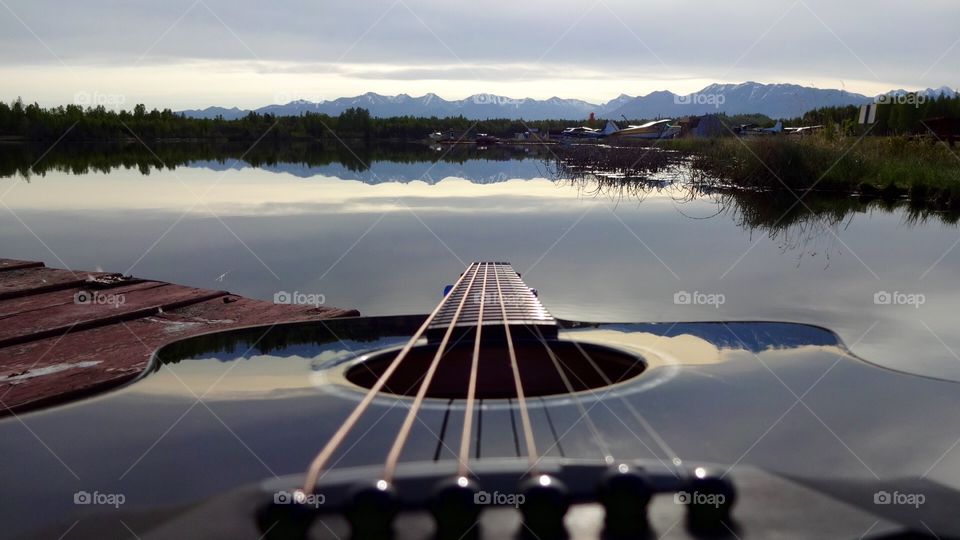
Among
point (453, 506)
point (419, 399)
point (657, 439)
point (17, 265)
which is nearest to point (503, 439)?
point (419, 399)

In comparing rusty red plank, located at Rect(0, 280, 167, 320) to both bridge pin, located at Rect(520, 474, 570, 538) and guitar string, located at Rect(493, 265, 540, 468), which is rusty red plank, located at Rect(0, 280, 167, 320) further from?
bridge pin, located at Rect(520, 474, 570, 538)

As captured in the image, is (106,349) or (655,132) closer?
(106,349)

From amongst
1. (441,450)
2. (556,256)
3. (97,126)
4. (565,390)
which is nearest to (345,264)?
(556,256)

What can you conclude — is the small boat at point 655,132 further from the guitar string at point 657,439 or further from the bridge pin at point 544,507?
the bridge pin at point 544,507

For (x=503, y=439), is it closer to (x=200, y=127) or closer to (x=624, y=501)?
(x=624, y=501)

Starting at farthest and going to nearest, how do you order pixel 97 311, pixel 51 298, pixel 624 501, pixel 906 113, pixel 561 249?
pixel 906 113
pixel 561 249
pixel 51 298
pixel 97 311
pixel 624 501

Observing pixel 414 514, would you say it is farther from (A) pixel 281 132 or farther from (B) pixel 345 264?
(A) pixel 281 132

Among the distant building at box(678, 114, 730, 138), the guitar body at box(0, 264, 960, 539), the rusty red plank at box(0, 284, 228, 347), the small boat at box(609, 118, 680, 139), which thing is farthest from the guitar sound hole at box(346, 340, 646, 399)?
the distant building at box(678, 114, 730, 138)
